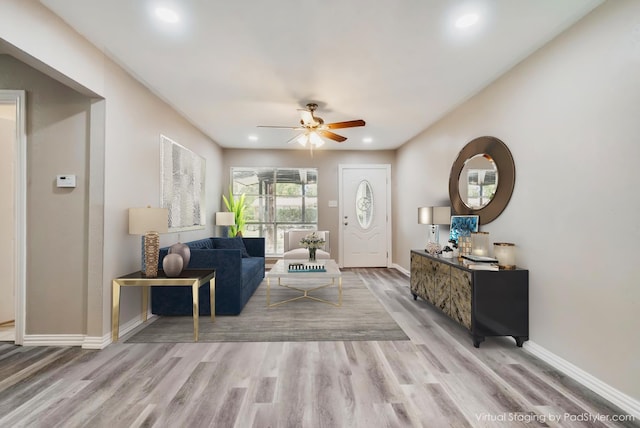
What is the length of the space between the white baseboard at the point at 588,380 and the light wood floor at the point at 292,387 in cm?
6

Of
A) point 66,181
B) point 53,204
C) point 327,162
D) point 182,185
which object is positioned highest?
point 327,162

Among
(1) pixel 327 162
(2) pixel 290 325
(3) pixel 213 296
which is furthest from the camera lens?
(1) pixel 327 162

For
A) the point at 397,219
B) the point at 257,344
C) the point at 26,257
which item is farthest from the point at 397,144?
the point at 26,257

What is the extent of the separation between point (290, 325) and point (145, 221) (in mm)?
1777

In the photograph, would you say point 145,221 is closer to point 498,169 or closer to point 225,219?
point 225,219

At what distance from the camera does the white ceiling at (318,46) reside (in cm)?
197

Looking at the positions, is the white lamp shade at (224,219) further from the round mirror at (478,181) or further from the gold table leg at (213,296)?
the round mirror at (478,181)

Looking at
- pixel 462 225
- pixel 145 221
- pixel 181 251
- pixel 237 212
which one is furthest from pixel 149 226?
pixel 462 225

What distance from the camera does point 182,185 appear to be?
407 centimetres

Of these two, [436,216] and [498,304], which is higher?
[436,216]

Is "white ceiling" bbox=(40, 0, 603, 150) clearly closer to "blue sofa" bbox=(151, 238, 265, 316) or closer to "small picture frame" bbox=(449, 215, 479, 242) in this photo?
"small picture frame" bbox=(449, 215, 479, 242)

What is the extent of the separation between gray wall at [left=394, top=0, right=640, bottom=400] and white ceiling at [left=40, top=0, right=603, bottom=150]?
0.30 meters

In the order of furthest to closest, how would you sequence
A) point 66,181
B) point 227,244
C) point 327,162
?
1. point 327,162
2. point 227,244
3. point 66,181

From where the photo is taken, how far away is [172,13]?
2.01 metres
